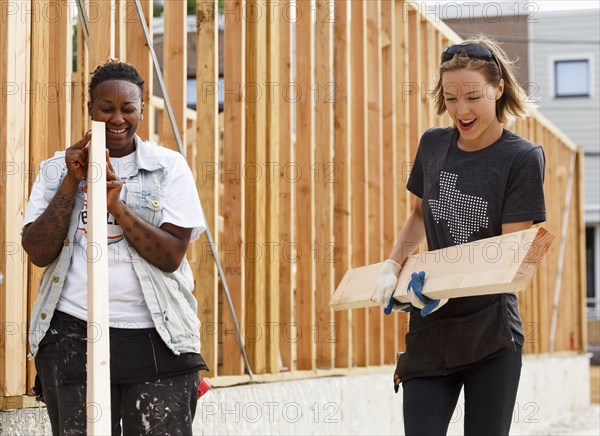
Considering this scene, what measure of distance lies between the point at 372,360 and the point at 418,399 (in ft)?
13.6

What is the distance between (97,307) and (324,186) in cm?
389

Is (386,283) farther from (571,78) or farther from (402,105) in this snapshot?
(571,78)

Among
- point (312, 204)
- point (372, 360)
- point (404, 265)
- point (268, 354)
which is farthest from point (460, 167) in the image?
point (372, 360)

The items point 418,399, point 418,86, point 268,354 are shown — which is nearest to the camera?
point 418,399

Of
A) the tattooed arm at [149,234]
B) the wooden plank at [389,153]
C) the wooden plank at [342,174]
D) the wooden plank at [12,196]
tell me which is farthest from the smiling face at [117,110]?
the wooden plank at [389,153]

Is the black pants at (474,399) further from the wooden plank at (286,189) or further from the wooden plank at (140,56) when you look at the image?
the wooden plank at (286,189)

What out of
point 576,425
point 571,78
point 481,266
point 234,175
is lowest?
point 576,425

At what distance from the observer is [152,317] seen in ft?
9.80

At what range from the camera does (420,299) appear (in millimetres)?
3115

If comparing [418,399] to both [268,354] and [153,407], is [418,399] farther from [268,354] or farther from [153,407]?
[268,354]

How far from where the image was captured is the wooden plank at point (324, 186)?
6504 millimetres

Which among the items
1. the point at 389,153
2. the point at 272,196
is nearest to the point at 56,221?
the point at 272,196

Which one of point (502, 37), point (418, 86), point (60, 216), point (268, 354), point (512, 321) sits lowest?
point (268, 354)

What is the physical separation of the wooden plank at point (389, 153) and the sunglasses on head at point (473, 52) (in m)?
4.25
